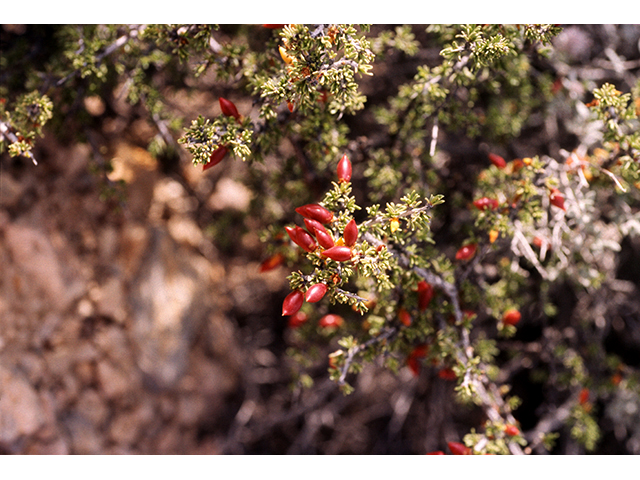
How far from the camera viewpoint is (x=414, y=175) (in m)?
2.22

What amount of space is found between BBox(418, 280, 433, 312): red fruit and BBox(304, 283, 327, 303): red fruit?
2.31ft

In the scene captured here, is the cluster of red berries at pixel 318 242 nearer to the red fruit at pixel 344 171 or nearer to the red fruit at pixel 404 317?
the red fruit at pixel 344 171

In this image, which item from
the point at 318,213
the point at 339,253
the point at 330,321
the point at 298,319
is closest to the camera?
the point at 339,253

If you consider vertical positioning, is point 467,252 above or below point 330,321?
above

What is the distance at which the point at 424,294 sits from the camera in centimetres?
198

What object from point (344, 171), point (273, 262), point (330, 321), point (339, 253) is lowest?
point (330, 321)

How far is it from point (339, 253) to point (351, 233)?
0.08 meters

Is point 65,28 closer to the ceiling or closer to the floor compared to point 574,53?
closer to the ceiling

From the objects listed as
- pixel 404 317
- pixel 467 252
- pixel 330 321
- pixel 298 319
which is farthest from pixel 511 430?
pixel 298 319

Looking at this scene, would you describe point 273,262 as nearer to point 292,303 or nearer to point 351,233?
point 292,303

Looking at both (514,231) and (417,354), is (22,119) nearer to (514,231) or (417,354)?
(417,354)

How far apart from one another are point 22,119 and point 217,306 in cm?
170

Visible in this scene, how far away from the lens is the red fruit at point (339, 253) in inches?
55.2
